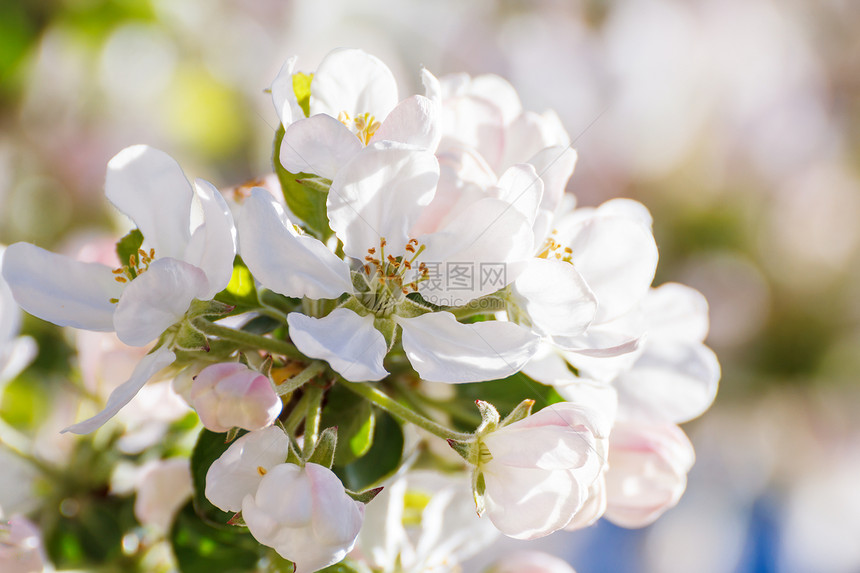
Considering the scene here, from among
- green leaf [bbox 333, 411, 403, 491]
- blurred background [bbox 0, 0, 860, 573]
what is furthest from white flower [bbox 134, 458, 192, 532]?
blurred background [bbox 0, 0, 860, 573]

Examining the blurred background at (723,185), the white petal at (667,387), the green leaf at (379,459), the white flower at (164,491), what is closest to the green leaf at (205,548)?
the white flower at (164,491)

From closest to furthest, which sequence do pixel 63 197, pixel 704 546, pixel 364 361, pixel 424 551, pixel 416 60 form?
pixel 364 361 < pixel 424 551 < pixel 63 197 < pixel 704 546 < pixel 416 60

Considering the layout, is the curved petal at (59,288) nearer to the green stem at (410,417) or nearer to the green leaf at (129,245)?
the green leaf at (129,245)

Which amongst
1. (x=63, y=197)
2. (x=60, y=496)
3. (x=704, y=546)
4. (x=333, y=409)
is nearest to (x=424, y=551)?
(x=333, y=409)

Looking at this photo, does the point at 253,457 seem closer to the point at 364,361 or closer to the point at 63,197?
the point at 364,361


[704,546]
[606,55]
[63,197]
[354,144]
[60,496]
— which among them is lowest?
[704,546]

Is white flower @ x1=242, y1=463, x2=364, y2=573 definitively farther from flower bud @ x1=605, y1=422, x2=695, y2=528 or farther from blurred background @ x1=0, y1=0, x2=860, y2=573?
blurred background @ x1=0, y1=0, x2=860, y2=573

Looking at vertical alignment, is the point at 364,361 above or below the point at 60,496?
above
